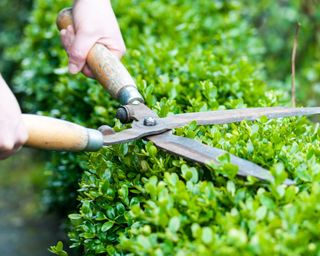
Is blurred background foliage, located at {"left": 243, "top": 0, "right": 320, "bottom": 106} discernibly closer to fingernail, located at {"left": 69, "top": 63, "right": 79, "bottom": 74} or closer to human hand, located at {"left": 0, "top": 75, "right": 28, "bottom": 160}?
fingernail, located at {"left": 69, "top": 63, "right": 79, "bottom": 74}

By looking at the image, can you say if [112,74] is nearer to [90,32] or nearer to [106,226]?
[90,32]

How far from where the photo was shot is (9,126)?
2109 millimetres

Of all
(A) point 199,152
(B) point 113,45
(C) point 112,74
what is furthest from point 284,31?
(A) point 199,152

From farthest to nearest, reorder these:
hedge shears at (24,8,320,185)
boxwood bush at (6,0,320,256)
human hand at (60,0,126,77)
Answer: human hand at (60,0,126,77) < hedge shears at (24,8,320,185) < boxwood bush at (6,0,320,256)

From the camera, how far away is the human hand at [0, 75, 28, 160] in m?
2.09

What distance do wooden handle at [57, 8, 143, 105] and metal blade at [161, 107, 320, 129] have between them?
0.26 metres

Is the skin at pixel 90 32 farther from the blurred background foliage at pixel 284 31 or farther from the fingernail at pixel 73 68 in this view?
the blurred background foliage at pixel 284 31

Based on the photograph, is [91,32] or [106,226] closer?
[106,226]

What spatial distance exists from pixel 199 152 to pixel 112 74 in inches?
31.0

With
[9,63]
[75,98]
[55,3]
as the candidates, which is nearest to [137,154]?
[75,98]

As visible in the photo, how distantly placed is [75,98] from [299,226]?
7.66 feet

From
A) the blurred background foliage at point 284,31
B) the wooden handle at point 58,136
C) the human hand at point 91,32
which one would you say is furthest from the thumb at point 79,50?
the blurred background foliage at point 284,31

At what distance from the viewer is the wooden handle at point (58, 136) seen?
88.6 inches

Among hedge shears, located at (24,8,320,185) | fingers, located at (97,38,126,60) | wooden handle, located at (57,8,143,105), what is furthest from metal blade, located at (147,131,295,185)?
fingers, located at (97,38,126,60)
